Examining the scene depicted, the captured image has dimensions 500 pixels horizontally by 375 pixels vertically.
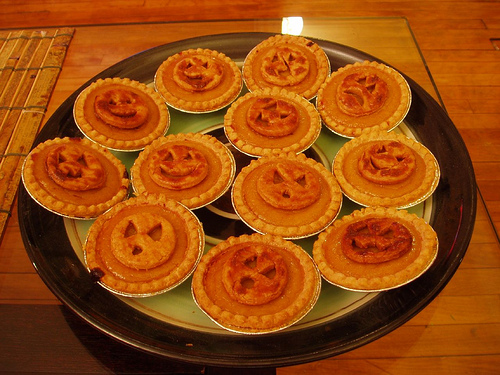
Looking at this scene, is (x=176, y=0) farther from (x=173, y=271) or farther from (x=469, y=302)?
(x=469, y=302)

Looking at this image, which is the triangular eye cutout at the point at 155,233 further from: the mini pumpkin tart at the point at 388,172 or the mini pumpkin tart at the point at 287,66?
the mini pumpkin tart at the point at 287,66

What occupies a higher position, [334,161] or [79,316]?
[334,161]

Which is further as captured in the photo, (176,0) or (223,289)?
(176,0)

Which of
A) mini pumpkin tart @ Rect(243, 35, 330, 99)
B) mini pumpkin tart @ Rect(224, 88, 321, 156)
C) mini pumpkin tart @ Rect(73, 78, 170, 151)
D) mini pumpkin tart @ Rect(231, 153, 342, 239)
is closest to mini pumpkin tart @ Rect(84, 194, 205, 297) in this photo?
mini pumpkin tart @ Rect(231, 153, 342, 239)

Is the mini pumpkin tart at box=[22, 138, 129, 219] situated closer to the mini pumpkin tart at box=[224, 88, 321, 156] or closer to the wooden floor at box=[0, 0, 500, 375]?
the mini pumpkin tart at box=[224, 88, 321, 156]

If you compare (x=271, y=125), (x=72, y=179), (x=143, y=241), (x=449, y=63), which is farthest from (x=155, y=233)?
(x=449, y=63)

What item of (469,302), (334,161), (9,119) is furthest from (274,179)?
(9,119)

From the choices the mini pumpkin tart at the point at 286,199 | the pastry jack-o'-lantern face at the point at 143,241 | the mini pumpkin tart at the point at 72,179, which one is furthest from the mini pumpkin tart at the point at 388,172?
the mini pumpkin tart at the point at 72,179
